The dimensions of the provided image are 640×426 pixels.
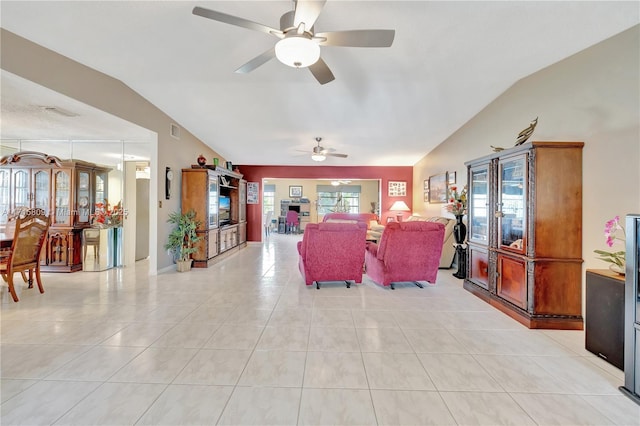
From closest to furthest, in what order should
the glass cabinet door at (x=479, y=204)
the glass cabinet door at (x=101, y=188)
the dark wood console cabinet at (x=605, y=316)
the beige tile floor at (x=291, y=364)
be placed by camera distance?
the beige tile floor at (x=291, y=364) → the dark wood console cabinet at (x=605, y=316) → the glass cabinet door at (x=479, y=204) → the glass cabinet door at (x=101, y=188)

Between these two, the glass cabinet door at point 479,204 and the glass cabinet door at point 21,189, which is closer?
the glass cabinet door at point 479,204

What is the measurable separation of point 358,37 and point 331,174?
6207 millimetres

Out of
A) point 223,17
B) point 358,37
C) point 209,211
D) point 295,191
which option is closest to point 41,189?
point 209,211

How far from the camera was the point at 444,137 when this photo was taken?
550 centimetres

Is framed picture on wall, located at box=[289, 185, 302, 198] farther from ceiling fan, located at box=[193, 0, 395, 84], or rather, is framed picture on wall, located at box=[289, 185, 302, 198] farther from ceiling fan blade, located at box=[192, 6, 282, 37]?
ceiling fan blade, located at box=[192, 6, 282, 37]

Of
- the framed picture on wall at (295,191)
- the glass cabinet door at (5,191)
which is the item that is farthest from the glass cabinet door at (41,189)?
the framed picture on wall at (295,191)

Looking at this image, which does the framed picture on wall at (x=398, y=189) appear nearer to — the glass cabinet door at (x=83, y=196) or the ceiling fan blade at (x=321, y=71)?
the ceiling fan blade at (x=321, y=71)

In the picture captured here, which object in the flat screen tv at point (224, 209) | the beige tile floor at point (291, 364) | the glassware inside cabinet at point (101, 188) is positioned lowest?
the beige tile floor at point (291, 364)

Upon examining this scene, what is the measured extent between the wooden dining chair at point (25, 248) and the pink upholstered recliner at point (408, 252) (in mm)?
4517

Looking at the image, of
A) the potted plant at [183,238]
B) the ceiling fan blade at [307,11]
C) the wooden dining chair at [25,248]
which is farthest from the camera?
the potted plant at [183,238]

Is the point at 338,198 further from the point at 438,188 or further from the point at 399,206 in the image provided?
the point at 438,188

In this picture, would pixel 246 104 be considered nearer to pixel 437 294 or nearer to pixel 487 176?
pixel 487 176

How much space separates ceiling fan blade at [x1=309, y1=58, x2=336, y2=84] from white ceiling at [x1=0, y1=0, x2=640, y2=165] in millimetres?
433

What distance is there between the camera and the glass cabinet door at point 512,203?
107 inches
